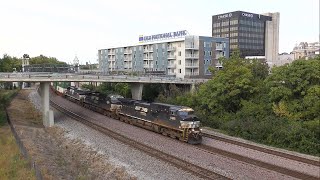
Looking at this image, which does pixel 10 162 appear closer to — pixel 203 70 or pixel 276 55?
pixel 203 70

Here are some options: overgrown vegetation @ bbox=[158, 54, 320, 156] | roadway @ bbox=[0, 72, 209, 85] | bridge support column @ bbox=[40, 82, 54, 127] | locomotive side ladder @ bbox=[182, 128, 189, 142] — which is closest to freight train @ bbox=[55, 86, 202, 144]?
locomotive side ladder @ bbox=[182, 128, 189, 142]

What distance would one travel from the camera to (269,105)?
116 feet

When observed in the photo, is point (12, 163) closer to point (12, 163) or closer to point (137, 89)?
point (12, 163)

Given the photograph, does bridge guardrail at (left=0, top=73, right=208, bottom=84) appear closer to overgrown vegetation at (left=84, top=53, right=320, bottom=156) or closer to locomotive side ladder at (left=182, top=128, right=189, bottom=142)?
overgrown vegetation at (left=84, top=53, right=320, bottom=156)

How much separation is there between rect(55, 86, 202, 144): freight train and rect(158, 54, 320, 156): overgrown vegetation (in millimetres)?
5974

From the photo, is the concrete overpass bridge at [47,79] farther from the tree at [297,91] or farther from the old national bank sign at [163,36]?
the old national bank sign at [163,36]

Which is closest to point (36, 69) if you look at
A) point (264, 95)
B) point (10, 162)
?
point (10, 162)

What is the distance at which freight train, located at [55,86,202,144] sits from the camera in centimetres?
3042

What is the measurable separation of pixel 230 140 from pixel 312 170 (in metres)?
9.75

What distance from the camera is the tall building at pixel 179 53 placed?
258ft

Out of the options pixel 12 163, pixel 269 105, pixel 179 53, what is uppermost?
pixel 179 53

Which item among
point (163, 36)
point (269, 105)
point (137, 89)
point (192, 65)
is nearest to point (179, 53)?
point (192, 65)

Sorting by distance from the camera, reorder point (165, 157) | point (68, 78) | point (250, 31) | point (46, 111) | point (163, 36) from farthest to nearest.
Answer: point (250, 31), point (163, 36), point (68, 78), point (46, 111), point (165, 157)

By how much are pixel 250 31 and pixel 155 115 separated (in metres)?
129
